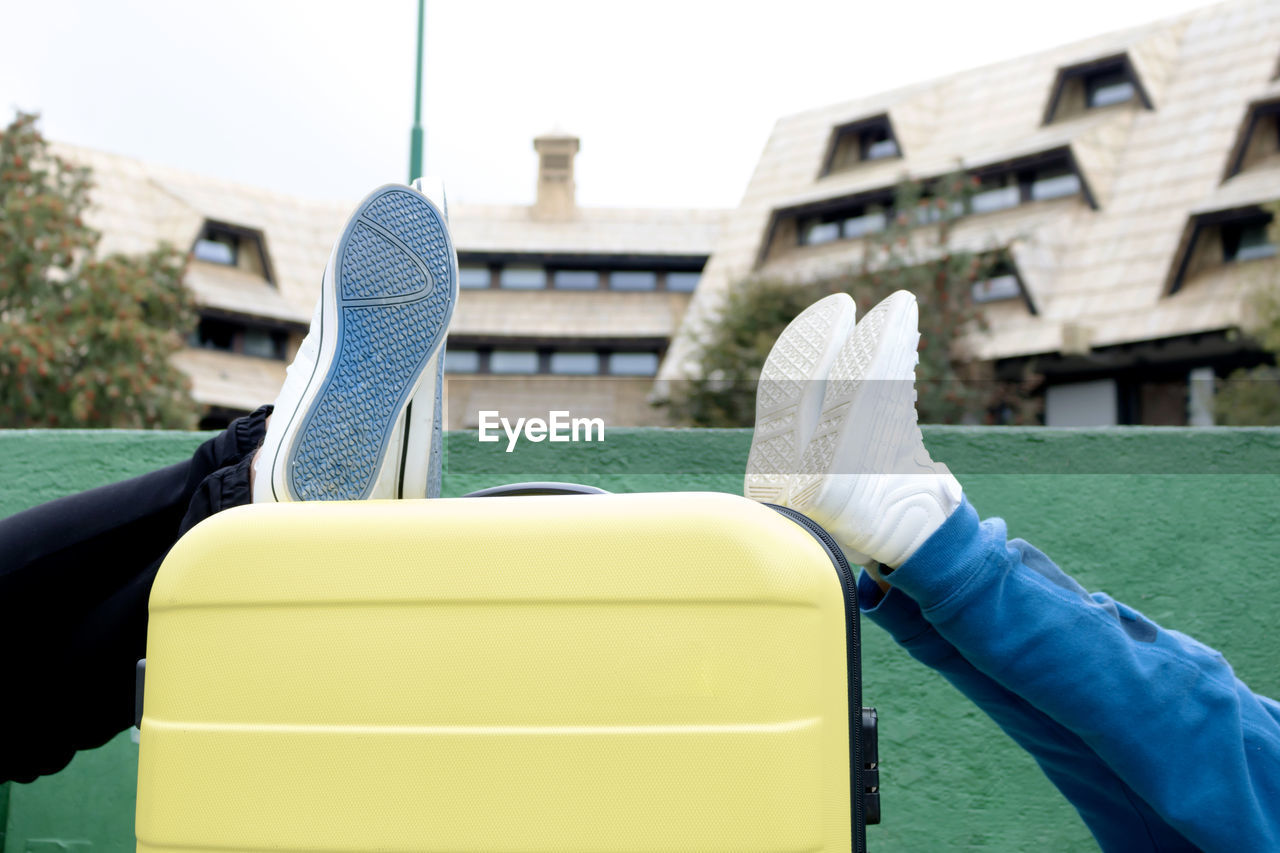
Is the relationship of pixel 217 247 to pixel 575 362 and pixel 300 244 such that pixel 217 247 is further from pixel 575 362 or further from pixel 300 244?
pixel 575 362

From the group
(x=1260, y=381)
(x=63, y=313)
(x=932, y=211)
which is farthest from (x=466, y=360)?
(x=1260, y=381)

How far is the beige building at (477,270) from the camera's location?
27500 millimetres

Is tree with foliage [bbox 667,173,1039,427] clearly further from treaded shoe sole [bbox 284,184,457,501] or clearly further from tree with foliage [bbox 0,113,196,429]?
treaded shoe sole [bbox 284,184,457,501]

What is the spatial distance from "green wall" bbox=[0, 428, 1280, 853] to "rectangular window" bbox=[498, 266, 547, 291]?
28.6m

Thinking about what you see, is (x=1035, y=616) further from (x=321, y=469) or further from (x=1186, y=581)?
(x=1186, y=581)

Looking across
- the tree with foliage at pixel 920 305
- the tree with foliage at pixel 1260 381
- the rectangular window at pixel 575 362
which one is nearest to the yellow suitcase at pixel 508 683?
the tree with foliage at pixel 920 305

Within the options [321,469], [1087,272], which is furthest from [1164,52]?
[321,469]

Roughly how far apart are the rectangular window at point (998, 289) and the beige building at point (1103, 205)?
0.16 ft

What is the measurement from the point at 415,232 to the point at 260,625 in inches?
21.3

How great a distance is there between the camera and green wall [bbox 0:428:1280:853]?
2281 mm

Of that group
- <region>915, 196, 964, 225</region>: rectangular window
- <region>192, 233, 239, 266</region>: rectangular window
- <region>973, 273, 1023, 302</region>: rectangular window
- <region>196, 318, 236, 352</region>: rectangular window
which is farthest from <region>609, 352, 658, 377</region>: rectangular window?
<region>192, 233, 239, 266</region>: rectangular window

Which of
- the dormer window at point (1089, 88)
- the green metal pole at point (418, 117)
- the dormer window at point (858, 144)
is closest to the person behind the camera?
the green metal pole at point (418, 117)

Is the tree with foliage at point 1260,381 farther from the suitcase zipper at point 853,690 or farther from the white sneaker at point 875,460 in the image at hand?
the suitcase zipper at point 853,690

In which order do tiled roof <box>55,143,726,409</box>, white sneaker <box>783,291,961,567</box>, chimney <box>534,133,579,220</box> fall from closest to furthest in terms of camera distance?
white sneaker <box>783,291,961,567</box> → tiled roof <box>55,143,726,409</box> → chimney <box>534,133,579,220</box>
